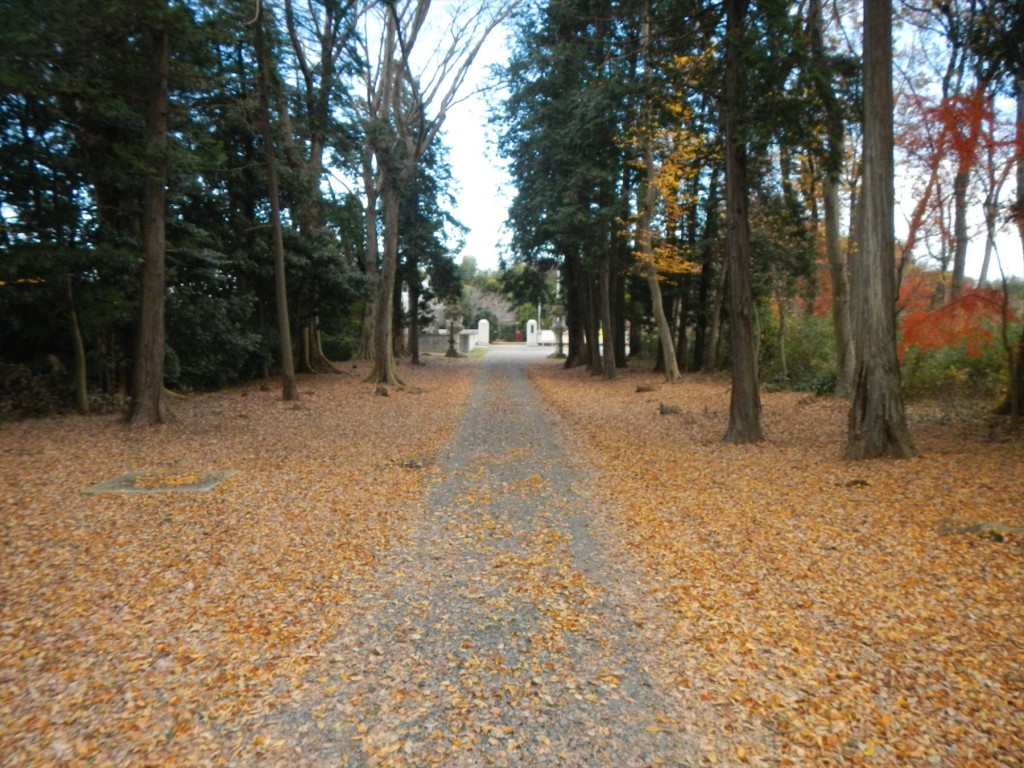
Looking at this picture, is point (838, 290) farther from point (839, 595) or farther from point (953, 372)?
point (839, 595)

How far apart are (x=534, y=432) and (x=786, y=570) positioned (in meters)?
7.90

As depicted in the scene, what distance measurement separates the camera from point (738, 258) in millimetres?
11094

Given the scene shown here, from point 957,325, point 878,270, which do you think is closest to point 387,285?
point 957,325

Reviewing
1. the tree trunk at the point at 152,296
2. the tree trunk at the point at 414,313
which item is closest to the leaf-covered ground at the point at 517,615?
the tree trunk at the point at 152,296

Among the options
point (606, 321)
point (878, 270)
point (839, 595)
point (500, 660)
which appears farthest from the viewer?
point (606, 321)

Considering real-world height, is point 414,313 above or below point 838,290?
above

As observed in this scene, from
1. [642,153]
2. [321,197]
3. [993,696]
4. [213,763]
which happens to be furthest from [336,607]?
[321,197]

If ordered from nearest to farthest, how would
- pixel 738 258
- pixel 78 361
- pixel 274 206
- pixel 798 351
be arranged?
pixel 738 258 → pixel 78 361 → pixel 274 206 → pixel 798 351

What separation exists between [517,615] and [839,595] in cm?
215

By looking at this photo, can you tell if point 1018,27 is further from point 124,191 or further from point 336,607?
point 124,191

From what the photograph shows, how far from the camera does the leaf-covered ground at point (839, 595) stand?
332 cm

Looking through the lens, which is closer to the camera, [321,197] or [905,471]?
[905,471]

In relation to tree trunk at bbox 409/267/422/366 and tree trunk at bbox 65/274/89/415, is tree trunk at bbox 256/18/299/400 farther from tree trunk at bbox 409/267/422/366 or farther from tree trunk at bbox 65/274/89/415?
tree trunk at bbox 409/267/422/366

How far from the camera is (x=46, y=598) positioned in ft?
16.3
